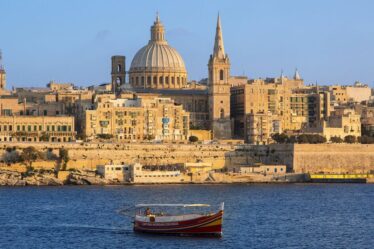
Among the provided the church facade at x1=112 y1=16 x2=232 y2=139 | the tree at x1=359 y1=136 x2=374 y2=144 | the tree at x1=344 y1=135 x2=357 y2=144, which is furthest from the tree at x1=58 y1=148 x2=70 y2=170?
the tree at x1=359 y1=136 x2=374 y2=144

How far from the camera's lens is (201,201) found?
210 feet

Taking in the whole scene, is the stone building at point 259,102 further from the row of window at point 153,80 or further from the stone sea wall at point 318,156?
the stone sea wall at point 318,156

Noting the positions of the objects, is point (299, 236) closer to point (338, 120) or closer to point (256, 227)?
point (256, 227)

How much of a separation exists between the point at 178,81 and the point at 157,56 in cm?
344

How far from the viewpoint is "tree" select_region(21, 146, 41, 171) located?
81188mm

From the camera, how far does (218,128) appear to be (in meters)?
99.9

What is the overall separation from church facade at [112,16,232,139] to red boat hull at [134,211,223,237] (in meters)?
50.3

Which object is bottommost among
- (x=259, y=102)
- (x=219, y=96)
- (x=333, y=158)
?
(x=333, y=158)

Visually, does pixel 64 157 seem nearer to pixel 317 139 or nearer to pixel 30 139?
pixel 30 139

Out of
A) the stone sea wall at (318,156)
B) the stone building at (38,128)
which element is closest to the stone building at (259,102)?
the stone sea wall at (318,156)

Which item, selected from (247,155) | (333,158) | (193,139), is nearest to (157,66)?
(193,139)

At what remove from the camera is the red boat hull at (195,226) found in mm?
48062

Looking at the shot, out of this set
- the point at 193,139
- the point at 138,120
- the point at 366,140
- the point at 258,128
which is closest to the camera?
the point at 193,139

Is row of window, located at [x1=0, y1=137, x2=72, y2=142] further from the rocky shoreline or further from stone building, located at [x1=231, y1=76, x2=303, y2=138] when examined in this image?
Answer: stone building, located at [x1=231, y1=76, x2=303, y2=138]
